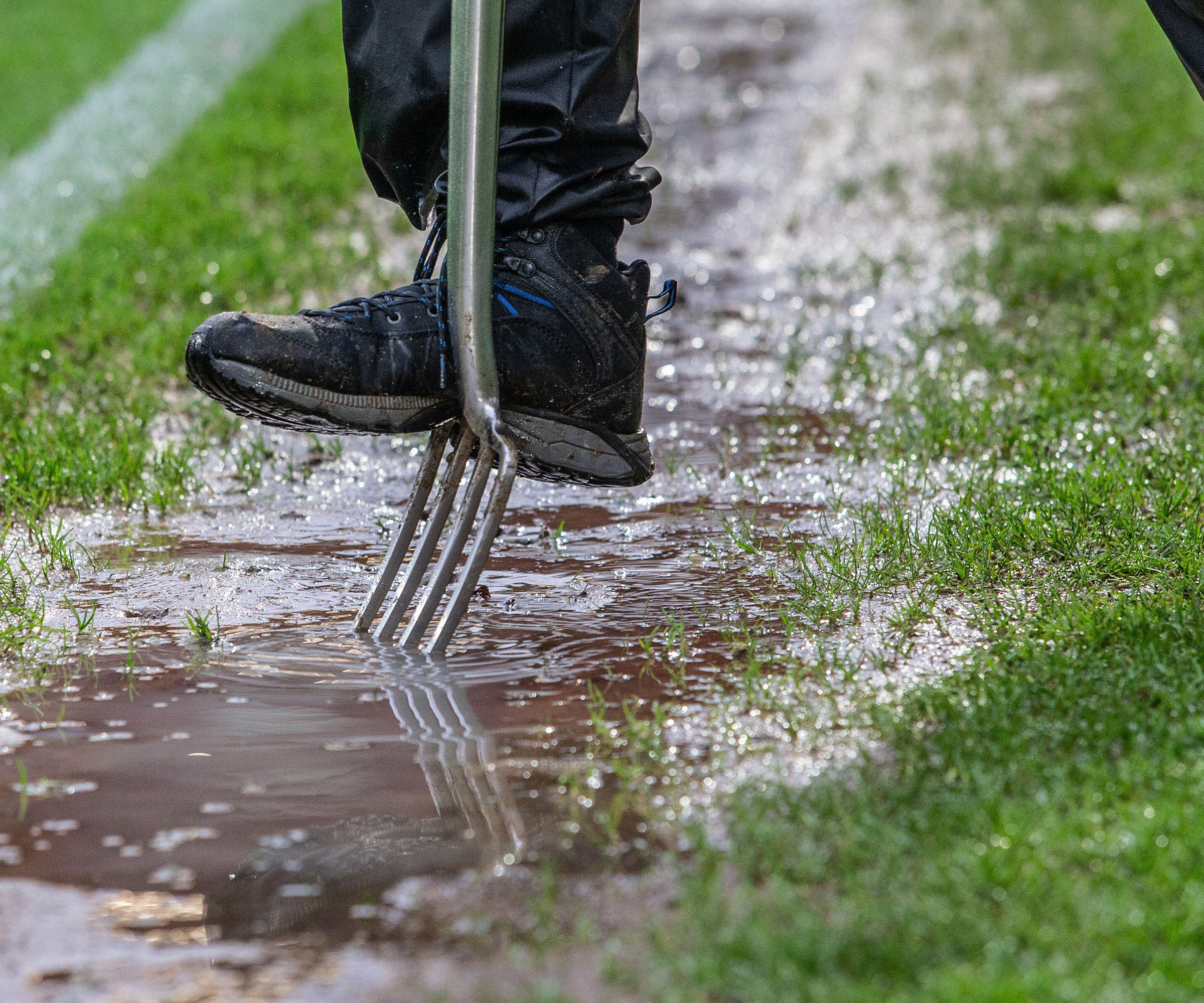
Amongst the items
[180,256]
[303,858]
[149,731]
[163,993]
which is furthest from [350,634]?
[180,256]

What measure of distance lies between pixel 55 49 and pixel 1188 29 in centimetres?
904

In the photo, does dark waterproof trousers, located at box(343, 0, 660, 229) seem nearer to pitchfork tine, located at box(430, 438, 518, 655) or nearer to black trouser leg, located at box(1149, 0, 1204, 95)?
pitchfork tine, located at box(430, 438, 518, 655)

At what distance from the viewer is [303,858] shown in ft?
6.24


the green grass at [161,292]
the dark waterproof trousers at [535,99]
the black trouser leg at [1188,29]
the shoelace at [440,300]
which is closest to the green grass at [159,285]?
the green grass at [161,292]

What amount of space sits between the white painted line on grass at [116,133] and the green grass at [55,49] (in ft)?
0.37

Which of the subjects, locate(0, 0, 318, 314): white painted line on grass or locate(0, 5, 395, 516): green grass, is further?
locate(0, 0, 318, 314): white painted line on grass

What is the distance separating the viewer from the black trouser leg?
2650 millimetres

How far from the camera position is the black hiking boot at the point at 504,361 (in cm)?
244

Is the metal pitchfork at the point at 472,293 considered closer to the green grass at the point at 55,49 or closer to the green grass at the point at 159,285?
the green grass at the point at 159,285

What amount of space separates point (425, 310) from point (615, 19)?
626mm

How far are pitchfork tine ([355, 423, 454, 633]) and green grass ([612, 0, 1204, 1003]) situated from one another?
2.12 feet

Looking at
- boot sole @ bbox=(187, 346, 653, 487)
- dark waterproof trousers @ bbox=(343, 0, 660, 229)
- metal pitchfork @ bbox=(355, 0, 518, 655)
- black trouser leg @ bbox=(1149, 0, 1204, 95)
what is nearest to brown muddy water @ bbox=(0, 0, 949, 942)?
metal pitchfork @ bbox=(355, 0, 518, 655)

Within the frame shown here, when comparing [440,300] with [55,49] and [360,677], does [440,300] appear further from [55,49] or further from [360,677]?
[55,49]

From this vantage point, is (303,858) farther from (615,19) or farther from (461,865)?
(615,19)
